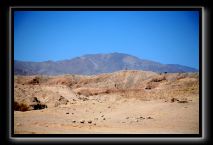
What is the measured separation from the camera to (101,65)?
79.9 meters

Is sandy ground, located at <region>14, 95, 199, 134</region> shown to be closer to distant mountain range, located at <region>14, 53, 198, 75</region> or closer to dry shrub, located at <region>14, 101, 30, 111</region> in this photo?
dry shrub, located at <region>14, 101, 30, 111</region>

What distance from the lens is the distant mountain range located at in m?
63.7

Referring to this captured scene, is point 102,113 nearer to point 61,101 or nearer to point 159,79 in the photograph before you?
point 61,101

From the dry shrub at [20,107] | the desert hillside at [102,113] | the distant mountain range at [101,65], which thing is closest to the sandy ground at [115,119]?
the desert hillside at [102,113]

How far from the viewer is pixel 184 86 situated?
64.0ft

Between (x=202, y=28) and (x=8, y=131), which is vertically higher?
(x=202, y=28)

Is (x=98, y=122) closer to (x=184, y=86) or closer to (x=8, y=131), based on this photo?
(x=8, y=131)

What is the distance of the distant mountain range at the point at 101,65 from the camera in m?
63.7

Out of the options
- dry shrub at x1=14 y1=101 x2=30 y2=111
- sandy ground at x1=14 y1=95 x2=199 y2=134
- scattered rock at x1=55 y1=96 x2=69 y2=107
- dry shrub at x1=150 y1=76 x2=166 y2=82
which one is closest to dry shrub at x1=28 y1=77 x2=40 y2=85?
dry shrub at x1=150 y1=76 x2=166 y2=82

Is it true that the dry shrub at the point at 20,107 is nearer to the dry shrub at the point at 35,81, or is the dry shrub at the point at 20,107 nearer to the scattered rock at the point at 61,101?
the scattered rock at the point at 61,101
